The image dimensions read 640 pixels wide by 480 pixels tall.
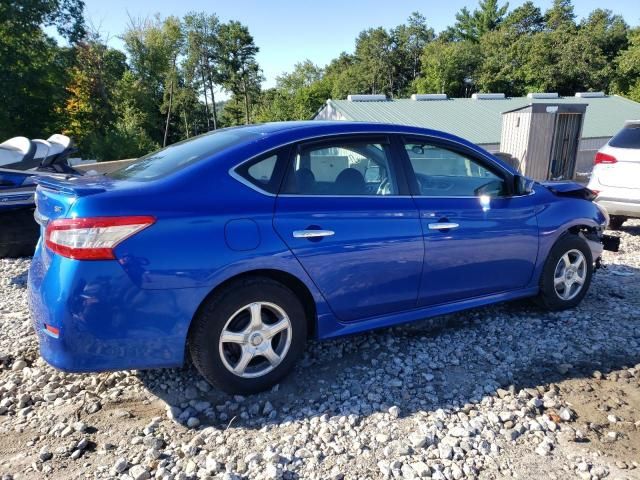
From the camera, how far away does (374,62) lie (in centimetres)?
Answer: 7031

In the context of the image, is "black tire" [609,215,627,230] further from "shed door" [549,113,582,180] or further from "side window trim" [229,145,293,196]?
"side window trim" [229,145,293,196]

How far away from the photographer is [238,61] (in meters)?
60.2

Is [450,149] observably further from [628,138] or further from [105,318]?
[628,138]

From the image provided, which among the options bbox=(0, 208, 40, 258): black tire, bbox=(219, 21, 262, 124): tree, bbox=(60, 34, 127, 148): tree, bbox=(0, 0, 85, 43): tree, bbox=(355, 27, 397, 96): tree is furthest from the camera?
bbox=(355, 27, 397, 96): tree

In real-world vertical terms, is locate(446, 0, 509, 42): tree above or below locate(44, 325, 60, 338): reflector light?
above

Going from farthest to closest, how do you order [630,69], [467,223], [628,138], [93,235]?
[630,69] < [628,138] < [467,223] < [93,235]

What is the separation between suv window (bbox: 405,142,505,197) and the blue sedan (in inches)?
0.5

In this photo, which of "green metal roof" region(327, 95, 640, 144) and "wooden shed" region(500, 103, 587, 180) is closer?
"wooden shed" region(500, 103, 587, 180)

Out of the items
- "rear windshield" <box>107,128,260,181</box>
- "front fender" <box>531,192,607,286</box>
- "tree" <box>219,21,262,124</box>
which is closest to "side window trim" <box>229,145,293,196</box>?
"rear windshield" <box>107,128,260,181</box>

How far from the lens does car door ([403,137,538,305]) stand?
3443 millimetres

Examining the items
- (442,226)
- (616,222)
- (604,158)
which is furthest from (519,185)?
(616,222)

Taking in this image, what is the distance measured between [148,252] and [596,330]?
11.9ft

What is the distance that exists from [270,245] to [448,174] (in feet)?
5.92

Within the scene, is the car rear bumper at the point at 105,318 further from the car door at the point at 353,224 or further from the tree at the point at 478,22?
the tree at the point at 478,22
